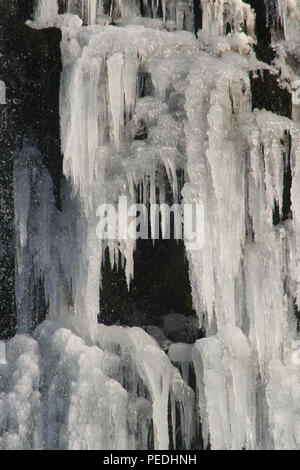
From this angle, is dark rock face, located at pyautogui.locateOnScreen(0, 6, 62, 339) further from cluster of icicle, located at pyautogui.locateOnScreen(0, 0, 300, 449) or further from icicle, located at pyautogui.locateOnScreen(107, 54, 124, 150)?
icicle, located at pyautogui.locateOnScreen(107, 54, 124, 150)

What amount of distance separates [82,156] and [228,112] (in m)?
1.09

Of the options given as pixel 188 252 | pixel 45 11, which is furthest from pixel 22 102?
pixel 188 252

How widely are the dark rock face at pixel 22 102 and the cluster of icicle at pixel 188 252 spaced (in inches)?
6.0

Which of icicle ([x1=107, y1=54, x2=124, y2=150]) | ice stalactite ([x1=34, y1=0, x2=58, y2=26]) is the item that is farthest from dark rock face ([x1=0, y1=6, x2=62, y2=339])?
icicle ([x1=107, y1=54, x2=124, y2=150])

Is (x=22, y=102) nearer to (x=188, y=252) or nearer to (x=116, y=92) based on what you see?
(x=116, y=92)

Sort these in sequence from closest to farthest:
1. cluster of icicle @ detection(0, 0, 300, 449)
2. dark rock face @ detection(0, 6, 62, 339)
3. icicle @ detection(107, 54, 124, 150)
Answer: cluster of icicle @ detection(0, 0, 300, 449)
icicle @ detection(107, 54, 124, 150)
dark rock face @ detection(0, 6, 62, 339)

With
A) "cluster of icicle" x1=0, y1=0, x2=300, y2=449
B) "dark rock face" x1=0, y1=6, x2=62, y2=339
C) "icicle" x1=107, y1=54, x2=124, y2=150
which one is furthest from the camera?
"dark rock face" x1=0, y1=6, x2=62, y2=339

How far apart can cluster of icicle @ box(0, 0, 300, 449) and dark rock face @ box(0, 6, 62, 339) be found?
0.50 feet

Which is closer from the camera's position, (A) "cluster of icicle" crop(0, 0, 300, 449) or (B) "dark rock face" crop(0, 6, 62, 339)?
(A) "cluster of icicle" crop(0, 0, 300, 449)

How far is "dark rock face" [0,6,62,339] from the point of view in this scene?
587 cm

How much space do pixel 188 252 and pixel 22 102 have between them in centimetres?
167

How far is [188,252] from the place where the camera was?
5.65 metres

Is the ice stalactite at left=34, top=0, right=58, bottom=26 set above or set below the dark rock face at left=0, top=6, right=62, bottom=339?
above
